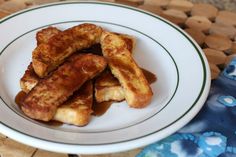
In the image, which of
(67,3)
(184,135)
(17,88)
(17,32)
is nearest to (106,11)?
(67,3)

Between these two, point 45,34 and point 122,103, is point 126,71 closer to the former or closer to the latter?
point 122,103

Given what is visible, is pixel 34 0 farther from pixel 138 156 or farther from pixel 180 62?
pixel 138 156

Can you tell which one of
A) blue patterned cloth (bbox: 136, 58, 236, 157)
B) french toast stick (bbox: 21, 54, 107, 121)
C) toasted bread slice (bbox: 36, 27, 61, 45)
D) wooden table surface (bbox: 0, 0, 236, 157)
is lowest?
blue patterned cloth (bbox: 136, 58, 236, 157)

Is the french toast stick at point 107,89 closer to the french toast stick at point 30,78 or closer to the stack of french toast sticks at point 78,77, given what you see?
the stack of french toast sticks at point 78,77

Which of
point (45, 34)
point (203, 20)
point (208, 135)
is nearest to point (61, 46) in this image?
point (45, 34)

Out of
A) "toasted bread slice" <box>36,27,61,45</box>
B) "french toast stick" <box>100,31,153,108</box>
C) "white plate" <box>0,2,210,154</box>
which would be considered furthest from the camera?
"toasted bread slice" <box>36,27,61,45</box>

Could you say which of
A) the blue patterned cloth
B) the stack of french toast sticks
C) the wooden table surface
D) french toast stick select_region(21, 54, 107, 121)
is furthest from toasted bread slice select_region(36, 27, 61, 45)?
the blue patterned cloth

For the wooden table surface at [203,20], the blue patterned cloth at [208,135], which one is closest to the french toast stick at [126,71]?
the blue patterned cloth at [208,135]

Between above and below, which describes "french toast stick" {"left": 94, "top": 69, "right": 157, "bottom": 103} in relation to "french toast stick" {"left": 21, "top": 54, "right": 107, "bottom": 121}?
below

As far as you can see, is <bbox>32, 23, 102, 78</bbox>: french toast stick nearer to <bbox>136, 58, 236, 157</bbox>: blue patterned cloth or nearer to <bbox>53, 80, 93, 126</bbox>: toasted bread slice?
<bbox>53, 80, 93, 126</bbox>: toasted bread slice
